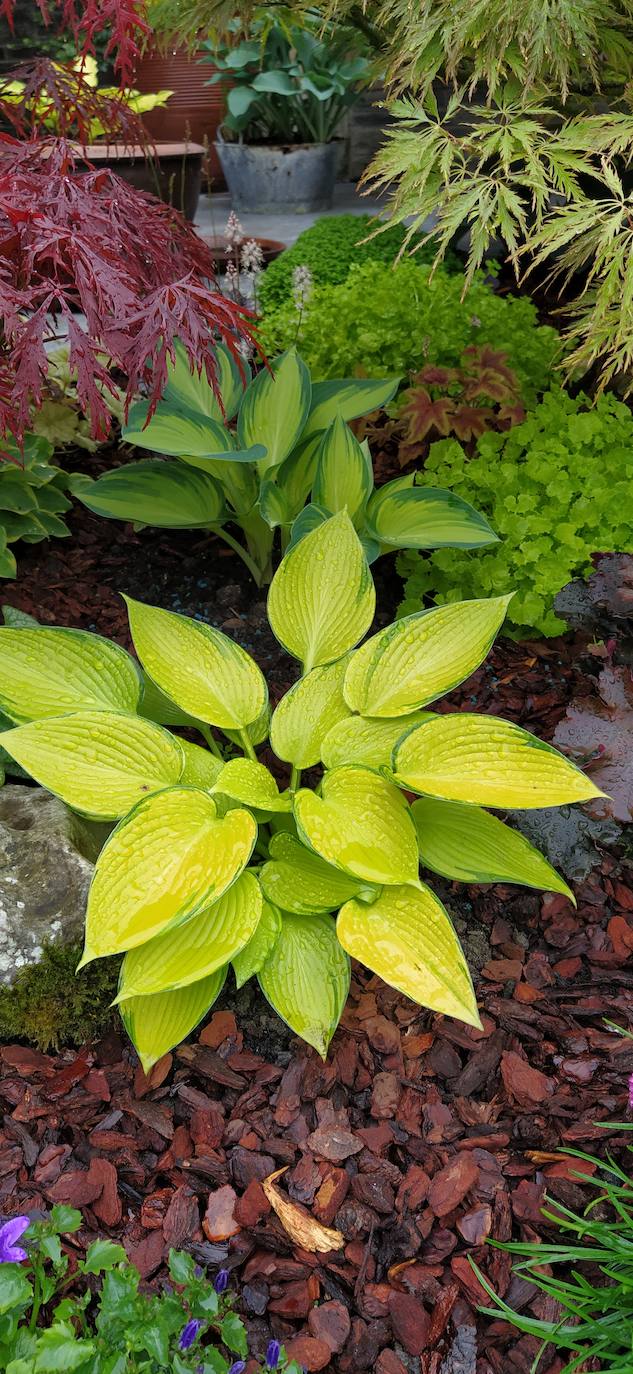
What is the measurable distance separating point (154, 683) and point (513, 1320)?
1.15 m

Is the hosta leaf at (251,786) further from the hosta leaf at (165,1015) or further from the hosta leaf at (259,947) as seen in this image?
the hosta leaf at (165,1015)

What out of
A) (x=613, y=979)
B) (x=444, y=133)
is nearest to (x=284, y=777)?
(x=613, y=979)

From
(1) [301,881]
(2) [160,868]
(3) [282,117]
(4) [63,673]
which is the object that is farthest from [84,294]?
(3) [282,117]

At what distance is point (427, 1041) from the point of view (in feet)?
5.44

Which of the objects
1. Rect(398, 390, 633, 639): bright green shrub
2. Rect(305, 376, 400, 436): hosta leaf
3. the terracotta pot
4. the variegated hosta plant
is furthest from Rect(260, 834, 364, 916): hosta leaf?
the terracotta pot

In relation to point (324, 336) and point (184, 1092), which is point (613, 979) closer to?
point (184, 1092)

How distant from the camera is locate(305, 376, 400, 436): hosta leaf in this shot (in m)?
2.47

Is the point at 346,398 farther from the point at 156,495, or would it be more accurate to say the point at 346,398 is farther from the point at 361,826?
the point at 361,826

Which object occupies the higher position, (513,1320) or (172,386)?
(172,386)

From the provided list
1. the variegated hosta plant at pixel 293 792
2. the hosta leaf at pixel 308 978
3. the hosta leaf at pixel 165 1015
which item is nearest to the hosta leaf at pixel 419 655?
the variegated hosta plant at pixel 293 792

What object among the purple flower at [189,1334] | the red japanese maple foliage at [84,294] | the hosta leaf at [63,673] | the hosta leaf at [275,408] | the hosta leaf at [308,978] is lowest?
the hosta leaf at [308,978]

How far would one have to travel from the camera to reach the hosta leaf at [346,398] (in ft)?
8.09

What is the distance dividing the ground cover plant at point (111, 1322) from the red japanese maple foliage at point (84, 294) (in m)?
1.19

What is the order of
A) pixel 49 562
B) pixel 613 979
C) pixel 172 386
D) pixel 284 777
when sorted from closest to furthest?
pixel 613 979, pixel 284 777, pixel 172 386, pixel 49 562
